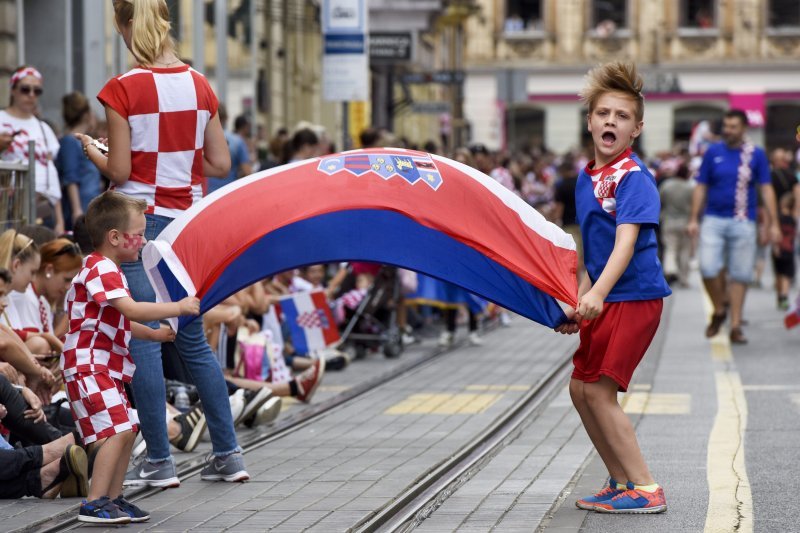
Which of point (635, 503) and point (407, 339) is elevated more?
point (635, 503)

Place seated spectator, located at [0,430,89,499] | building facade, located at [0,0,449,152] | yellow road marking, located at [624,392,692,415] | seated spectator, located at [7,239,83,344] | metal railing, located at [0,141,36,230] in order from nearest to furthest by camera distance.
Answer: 1. seated spectator, located at [0,430,89,499]
2. seated spectator, located at [7,239,83,344]
3. metal railing, located at [0,141,36,230]
4. yellow road marking, located at [624,392,692,415]
5. building facade, located at [0,0,449,152]

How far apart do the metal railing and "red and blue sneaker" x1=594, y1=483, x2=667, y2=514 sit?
4513 millimetres

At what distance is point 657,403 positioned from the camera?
11.0 metres

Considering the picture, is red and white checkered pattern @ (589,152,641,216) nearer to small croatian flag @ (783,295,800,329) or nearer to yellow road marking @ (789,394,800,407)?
yellow road marking @ (789,394,800,407)

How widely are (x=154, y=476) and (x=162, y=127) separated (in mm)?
1510

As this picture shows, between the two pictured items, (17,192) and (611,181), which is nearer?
(611,181)

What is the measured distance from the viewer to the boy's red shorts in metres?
6.97

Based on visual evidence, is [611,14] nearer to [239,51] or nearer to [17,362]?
[239,51]

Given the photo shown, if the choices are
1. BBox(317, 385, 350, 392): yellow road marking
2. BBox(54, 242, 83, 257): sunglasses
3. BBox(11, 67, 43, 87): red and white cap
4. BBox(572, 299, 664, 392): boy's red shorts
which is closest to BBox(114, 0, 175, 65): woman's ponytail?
BBox(54, 242, 83, 257): sunglasses

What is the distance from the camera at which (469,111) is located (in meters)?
65.4

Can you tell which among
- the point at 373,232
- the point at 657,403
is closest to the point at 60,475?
the point at 373,232

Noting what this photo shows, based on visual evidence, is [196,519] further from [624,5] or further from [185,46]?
[624,5]

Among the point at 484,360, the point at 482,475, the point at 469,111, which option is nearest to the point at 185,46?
the point at 484,360

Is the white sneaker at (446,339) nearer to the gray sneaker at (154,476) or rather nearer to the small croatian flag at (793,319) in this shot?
the small croatian flag at (793,319)
